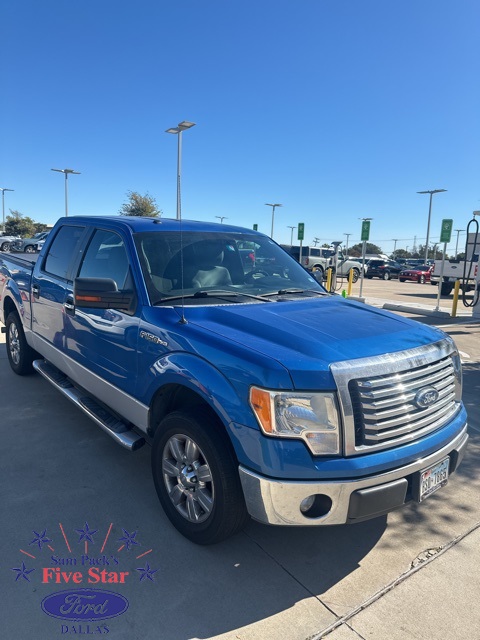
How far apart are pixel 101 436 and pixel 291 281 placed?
86.9 inches

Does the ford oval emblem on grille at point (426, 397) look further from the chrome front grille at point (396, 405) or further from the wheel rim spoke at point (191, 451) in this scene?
the wheel rim spoke at point (191, 451)

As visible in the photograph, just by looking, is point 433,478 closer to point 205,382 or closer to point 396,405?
point 396,405

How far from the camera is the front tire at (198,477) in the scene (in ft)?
7.89

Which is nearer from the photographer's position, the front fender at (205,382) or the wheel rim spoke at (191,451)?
the front fender at (205,382)

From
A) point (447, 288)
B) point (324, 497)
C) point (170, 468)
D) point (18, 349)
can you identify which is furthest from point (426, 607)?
point (447, 288)

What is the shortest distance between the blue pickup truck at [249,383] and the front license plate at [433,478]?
0.01 m

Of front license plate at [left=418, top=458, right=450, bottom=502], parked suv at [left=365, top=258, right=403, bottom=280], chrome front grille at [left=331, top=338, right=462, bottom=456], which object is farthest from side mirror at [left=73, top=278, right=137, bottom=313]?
parked suv at [left=365, top=258, right=403, bottom=280]

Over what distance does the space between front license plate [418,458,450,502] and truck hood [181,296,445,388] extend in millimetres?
679

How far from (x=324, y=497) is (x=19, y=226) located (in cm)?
6765

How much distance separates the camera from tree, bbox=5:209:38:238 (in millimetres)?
61000

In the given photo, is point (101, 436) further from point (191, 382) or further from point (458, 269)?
point (458, 269)

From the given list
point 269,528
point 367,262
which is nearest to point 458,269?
point 269,528

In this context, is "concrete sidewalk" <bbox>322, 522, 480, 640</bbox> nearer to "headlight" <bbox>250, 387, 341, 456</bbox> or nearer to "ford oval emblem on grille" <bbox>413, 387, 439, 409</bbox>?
"headlight" <bbox>250, 387, 341, 456</bbox>

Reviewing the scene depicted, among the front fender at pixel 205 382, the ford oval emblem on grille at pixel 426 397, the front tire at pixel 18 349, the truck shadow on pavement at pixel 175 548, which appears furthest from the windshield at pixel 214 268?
the front tire at pixel 18 349
